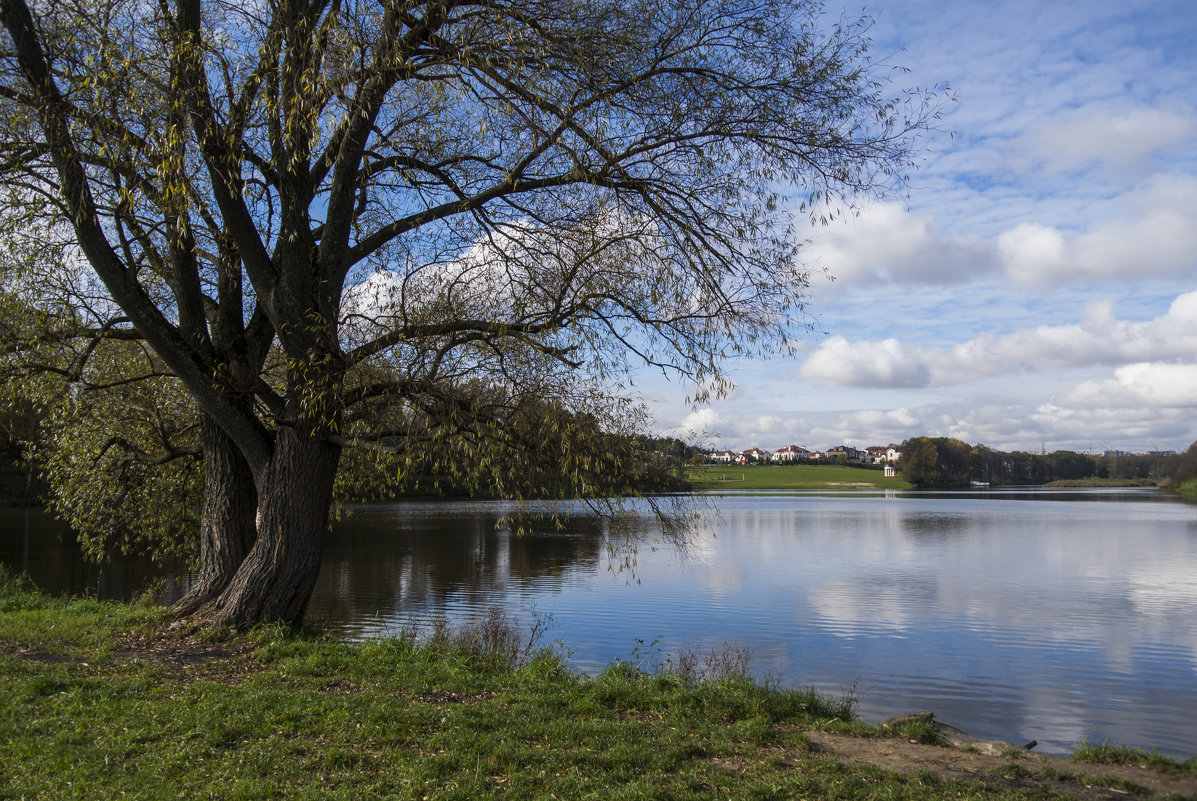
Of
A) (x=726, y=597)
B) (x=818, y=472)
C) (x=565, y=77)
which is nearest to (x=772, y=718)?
(x=565, y=77)

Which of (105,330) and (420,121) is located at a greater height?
(420,121)

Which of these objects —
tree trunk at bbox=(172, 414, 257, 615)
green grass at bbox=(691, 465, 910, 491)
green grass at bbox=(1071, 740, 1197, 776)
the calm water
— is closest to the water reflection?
the calm water

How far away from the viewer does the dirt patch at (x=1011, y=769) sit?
232 inches

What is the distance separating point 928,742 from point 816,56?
23.9 feet

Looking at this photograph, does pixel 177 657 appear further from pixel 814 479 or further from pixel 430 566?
pixel 814 479

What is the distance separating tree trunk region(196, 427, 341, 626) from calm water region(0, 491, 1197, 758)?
15.5 feet

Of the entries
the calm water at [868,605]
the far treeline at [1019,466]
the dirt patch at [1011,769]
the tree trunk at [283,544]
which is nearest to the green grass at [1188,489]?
the far treeline at [1019,466]

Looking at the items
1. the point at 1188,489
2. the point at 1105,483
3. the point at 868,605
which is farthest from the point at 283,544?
the point at 1105,483

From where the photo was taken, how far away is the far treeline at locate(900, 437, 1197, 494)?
12319 centimetres

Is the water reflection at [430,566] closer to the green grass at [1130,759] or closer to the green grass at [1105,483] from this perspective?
the green grass at [1130,759]

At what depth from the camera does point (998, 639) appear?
16219 mm

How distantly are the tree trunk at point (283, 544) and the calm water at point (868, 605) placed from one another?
4.71 metres

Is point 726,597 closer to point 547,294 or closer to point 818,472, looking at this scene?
point 547,294

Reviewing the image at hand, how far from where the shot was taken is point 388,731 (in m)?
6.04
